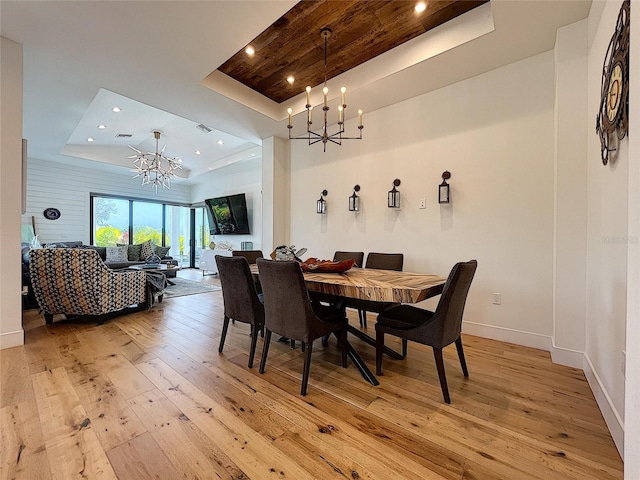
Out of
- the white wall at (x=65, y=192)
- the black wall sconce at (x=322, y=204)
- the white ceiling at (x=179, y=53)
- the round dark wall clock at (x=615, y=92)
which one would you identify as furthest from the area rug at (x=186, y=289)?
the round dark wall clock at (x=615, y=92)

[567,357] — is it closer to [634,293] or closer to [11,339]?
[634,293]

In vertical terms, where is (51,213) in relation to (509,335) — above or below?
above

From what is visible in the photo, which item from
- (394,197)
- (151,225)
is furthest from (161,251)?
(394,197)

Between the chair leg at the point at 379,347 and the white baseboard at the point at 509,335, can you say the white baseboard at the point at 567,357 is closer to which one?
the white baseboard at the point at 509,335

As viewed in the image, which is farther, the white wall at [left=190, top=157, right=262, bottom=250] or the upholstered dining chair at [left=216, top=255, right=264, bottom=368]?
the white wall at [left=190, top=157, right=262, bottom=250]

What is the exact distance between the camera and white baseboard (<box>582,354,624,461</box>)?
53.0 inches

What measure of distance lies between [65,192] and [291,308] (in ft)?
26.8

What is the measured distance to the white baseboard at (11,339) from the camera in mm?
2474

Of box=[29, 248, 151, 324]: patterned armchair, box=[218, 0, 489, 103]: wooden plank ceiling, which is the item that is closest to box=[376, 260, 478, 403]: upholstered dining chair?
box=[218, 0, 489, 103]: wooden plank ceiling

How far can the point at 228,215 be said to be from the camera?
763 centimetres

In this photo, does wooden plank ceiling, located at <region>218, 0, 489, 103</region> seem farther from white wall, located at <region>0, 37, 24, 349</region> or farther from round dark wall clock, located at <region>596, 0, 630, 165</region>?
white wall, located at <region>0, 37, 24, 349</region>

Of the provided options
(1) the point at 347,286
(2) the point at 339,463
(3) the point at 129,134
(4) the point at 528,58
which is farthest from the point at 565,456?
(3) the point at 129,134

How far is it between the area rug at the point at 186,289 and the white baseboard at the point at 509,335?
14.8ft

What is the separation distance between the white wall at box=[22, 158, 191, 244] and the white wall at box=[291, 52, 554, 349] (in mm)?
7389
